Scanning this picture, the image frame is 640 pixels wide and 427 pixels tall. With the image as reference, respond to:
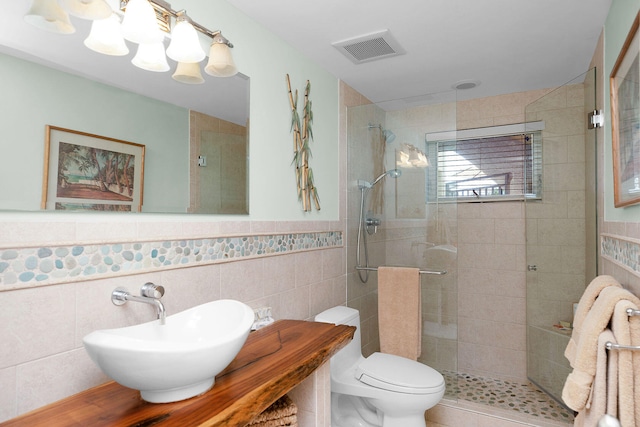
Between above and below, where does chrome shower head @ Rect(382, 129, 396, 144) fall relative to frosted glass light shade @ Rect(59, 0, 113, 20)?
below

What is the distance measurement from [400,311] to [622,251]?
1.31 metres

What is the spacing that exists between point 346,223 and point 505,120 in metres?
1.64

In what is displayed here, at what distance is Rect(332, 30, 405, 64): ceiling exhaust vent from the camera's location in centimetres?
225

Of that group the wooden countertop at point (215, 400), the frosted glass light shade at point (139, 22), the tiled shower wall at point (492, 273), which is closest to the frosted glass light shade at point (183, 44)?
the frosted glass light shade at point (139, 22)

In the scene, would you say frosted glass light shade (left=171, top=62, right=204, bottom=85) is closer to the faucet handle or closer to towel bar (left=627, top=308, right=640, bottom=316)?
the faucet handle

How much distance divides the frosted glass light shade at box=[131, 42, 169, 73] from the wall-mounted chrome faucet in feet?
2.69

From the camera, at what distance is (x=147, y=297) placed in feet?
4.45

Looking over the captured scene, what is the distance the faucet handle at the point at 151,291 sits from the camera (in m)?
1.33

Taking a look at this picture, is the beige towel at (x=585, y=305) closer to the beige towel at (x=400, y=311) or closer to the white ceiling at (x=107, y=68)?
the beige towel at (x=400, y=311)

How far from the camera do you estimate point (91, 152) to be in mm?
1297

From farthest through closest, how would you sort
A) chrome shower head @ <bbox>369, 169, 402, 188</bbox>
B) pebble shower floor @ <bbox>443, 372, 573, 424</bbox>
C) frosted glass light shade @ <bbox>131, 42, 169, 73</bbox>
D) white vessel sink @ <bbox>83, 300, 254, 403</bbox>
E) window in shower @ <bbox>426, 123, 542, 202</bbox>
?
window in shower @ <bbox>426, 123, 542, 202</bbox> → chrome shower head @ <bbox>369, 169, 402, 188</bbox> → pebble shower floor @ <bbox>443, 372, 573, 424</bbox> → frosted glass light shade @ <bbox>131, 42, 169, 73</bbox> → white vessel sink @ <bbox>83, 300, 254, 403</bbox>

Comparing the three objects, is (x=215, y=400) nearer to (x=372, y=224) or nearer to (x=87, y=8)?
(x=87, y=8)

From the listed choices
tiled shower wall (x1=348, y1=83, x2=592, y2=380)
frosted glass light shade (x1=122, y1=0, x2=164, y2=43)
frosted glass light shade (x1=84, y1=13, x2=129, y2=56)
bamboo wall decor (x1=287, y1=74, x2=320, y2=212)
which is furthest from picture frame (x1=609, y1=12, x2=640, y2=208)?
frosted glass light shade (x1=84, y1=13, x2=129, y2=56)

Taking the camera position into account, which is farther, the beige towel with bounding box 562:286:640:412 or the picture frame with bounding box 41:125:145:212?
the beige towel with bounding box 562:286:640:412
